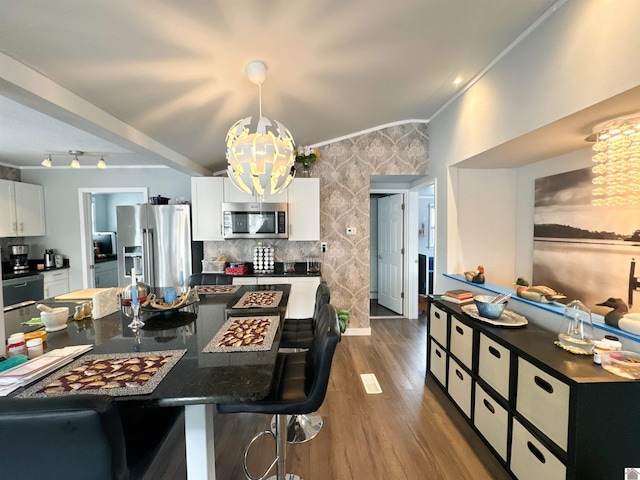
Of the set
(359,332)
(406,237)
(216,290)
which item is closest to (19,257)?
(216,290)

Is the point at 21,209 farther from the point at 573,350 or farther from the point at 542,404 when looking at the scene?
the point at 573,350

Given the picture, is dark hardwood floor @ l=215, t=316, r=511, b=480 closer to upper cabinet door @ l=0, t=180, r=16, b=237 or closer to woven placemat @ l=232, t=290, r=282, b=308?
woven placemat @ l=232, t=290, r=282, b=308

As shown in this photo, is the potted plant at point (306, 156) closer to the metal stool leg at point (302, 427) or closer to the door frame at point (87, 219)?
the door frame at point (87, 219)

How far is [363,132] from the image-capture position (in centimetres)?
388

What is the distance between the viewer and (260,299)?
2.15 metres

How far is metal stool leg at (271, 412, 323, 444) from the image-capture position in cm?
199

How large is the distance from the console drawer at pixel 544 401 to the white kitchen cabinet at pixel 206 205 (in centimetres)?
327

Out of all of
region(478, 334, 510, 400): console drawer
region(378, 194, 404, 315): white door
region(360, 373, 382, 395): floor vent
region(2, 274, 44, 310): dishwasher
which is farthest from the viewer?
region(378, 194, 404, 315): white door

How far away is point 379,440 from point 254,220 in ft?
8.48

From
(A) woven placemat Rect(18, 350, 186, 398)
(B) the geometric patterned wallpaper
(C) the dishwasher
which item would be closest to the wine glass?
(A) woven placemat Rect(18, 350, 186, 398)

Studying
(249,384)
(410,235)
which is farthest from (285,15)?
(410,235)

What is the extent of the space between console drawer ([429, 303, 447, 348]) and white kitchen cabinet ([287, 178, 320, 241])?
64.8 inches

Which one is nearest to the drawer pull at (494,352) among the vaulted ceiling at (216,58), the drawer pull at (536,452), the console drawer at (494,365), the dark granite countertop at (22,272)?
the console drawer at (494,365)

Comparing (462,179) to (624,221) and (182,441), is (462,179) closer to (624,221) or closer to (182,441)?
(624,221)
